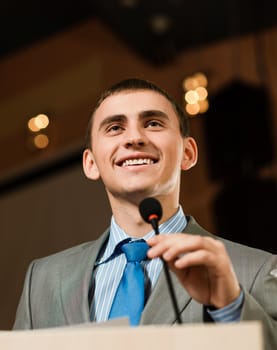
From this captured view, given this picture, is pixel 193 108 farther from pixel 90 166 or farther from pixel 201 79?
pixel 90 166

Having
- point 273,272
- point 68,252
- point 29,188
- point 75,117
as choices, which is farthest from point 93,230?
point 273,272

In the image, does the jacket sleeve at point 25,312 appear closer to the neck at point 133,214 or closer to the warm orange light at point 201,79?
the neck at point 133,214

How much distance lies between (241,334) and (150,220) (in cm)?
29

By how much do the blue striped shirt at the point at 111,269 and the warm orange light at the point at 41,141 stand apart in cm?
239

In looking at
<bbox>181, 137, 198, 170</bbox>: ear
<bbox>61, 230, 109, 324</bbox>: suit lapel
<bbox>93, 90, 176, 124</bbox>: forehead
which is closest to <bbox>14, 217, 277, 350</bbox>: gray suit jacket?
<bbox>61, 230, 109, 324</bbox>: suit lapel

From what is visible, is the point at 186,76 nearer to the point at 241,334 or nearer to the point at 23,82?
the point at 23,82

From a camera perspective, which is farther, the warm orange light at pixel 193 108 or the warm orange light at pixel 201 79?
the warm orange light at pixel 201 79

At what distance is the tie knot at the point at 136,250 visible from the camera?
4.87 ft

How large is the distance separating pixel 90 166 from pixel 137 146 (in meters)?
0.17

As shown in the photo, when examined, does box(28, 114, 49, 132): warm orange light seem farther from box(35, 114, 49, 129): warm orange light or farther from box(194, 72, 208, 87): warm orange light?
box(194, 72, 208, 87): warm orange light

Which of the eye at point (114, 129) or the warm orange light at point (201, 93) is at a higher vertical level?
the warm orange light at point (201, 93)

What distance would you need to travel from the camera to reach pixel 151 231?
1.51 metres

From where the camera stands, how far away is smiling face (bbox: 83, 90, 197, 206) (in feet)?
4.83

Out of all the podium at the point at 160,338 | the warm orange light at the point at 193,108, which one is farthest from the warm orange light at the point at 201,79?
the podium at the point at 160,338
